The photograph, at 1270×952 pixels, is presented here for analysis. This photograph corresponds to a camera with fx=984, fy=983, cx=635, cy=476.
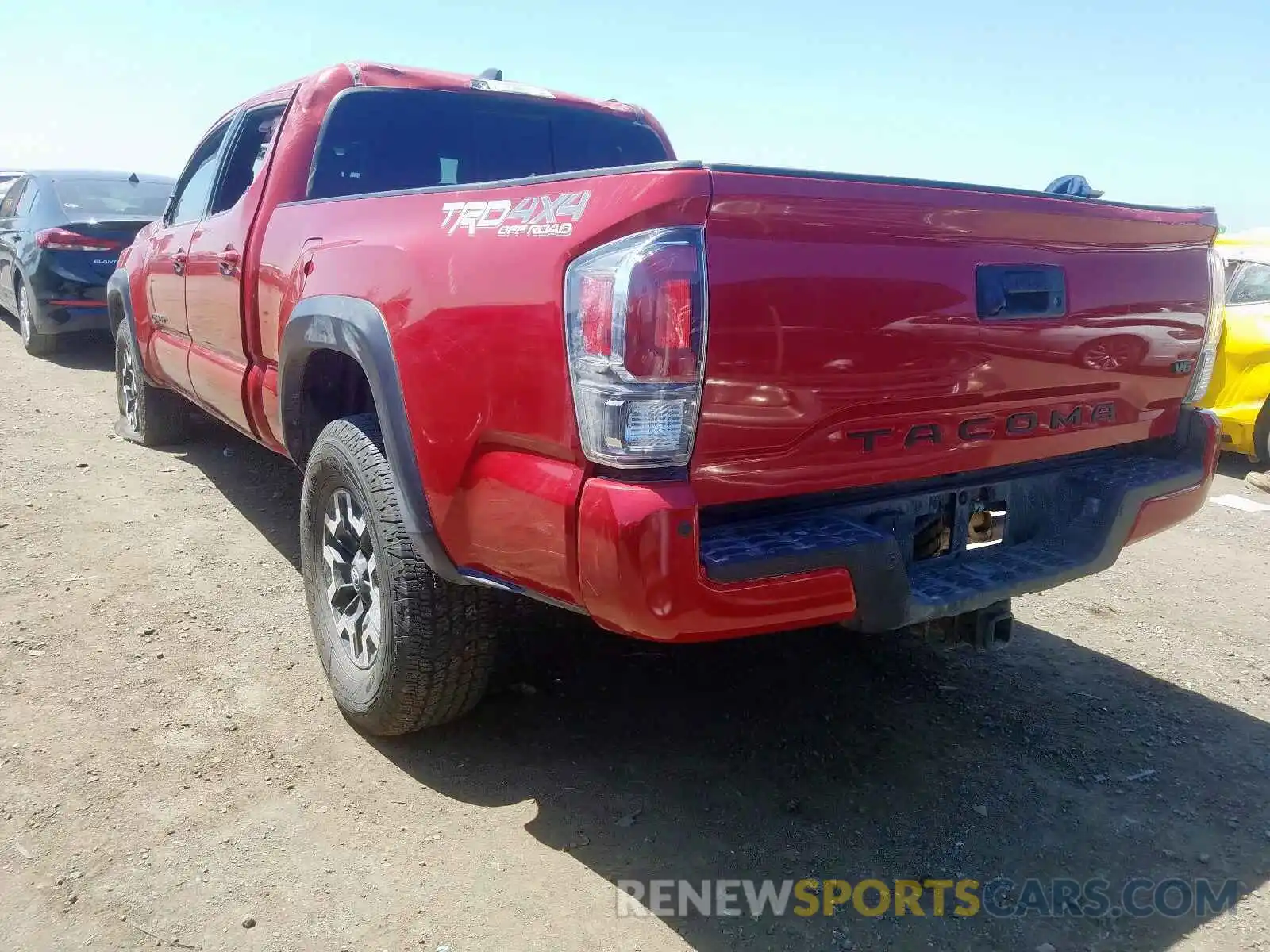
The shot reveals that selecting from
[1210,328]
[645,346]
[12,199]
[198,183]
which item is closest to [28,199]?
[12,199]

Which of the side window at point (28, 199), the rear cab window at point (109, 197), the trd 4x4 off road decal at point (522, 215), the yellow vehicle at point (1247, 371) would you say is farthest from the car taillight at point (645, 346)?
the side window at point (28, 199)

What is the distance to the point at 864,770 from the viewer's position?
9.30ft

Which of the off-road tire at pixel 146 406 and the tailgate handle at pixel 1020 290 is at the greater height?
the tailgate handle at pixel 1020 290

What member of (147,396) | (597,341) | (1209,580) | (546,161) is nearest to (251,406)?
(546,161)

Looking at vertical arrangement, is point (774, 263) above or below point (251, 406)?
above

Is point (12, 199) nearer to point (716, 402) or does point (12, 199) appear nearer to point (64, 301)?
point (64, 301)

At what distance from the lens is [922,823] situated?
2596 mm

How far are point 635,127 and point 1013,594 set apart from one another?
280 cm

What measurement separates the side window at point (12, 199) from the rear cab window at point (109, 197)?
99 cm

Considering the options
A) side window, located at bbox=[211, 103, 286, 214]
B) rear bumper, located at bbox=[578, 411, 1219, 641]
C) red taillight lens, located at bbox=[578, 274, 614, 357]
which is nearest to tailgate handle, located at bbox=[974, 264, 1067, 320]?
rear bumper, located at bbox=[578, 411, 1219, 641]

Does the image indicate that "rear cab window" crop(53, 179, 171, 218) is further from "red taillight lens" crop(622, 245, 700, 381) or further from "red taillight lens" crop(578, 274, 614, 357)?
"red taillight lens" crop(622, 245, 700, 381)

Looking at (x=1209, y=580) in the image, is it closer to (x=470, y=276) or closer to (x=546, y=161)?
(x=546, y=161)

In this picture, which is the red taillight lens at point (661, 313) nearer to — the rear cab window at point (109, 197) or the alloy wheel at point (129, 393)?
the alloy wheel at point (129, 393)

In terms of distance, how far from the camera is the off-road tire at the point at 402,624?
2.57 m
